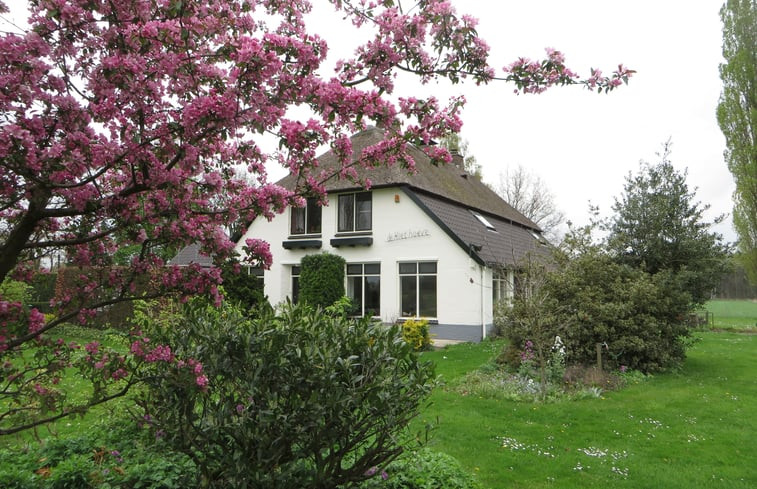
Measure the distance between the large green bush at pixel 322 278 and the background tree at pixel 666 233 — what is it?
9158mm

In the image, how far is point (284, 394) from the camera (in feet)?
9.87


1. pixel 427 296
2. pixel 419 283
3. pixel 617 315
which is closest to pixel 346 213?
pixel 419 283

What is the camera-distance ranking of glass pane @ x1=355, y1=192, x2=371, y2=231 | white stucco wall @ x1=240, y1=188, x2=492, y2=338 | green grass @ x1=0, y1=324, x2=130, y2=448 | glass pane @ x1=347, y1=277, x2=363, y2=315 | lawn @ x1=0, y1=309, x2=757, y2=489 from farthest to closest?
glass pane @ x1=355, y1=192, x2=371, y2=231
glass pane @ x1=347, y1=277, x2=363, y2=315
white stucco wall @ x1=240, y1=188, x2=492, y2=338
lawn @ x1=0, y1=309, x2=757, y2=489
green grass @ x1=0, y1=324, x2=130, y2=448

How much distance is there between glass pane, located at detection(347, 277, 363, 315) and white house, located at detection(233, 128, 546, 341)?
0.04 m

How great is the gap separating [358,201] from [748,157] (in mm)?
21733

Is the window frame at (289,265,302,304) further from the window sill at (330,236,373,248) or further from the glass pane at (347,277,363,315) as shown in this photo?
the glass pane at (347,277,363,315)

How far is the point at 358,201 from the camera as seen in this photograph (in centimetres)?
1806

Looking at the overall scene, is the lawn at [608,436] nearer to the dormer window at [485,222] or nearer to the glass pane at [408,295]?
the glass pane at [408,295]

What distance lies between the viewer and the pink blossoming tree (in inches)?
92.6

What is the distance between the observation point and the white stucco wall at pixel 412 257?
15812mm

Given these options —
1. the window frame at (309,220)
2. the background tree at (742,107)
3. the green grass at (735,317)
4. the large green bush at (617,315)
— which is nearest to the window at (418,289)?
the window frame at (309,220)

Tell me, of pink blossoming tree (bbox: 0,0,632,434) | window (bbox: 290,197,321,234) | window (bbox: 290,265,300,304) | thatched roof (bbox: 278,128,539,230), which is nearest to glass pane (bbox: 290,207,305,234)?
window (bbox: 290,197,321,234)

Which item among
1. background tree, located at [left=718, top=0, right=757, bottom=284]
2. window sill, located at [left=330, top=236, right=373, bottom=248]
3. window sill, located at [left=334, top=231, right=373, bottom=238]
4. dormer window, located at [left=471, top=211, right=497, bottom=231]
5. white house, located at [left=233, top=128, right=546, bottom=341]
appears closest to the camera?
white house, located at [left=233, top=128, right=546, bottom=341]

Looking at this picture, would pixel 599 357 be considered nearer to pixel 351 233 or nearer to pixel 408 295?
pixel 408 295
